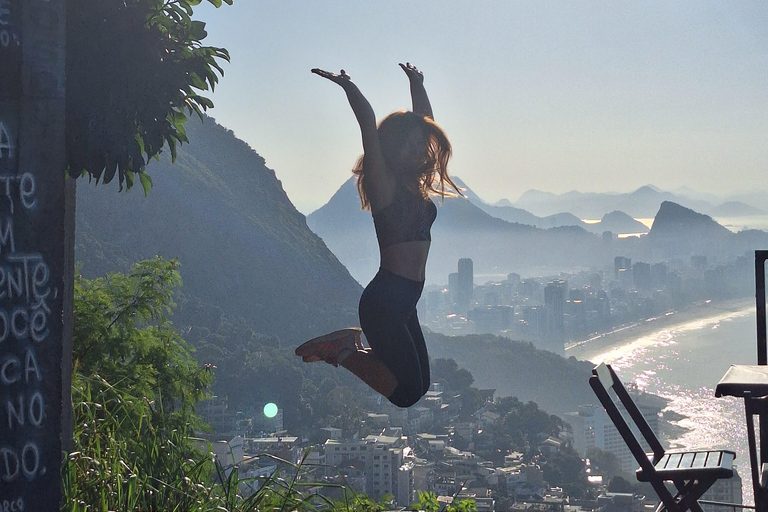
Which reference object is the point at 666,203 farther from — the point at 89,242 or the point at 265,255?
the point at 89,242

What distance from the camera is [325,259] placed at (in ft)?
95.1

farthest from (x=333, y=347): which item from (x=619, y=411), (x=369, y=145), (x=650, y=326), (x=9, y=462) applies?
(x=650, y=326)

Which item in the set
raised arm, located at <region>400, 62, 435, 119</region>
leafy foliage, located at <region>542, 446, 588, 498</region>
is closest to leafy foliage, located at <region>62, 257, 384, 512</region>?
raised arm, located at <region>400, 62, 435, 119</region>

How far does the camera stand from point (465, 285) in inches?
1870

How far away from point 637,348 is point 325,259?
58.5ft

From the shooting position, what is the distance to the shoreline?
135 feet

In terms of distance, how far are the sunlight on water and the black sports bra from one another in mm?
20497

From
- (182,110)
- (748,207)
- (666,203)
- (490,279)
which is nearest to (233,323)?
(182,110)

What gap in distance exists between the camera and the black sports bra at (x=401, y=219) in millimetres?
2301

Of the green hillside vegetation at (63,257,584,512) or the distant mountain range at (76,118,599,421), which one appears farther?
the distant mountain range at (76,118,599,421)

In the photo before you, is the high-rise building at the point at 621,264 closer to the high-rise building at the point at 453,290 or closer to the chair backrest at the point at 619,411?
the high-rise building at the point at 453,290

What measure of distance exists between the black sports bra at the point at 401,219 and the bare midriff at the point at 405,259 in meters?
0.01

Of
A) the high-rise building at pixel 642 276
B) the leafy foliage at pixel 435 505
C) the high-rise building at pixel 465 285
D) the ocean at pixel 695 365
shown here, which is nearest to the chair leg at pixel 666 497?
the leafy foliage at pixel 435 505

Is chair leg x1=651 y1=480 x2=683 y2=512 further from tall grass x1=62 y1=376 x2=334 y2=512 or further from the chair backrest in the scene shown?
tall grass x1=62 y1=376 x2=334 y2=512
